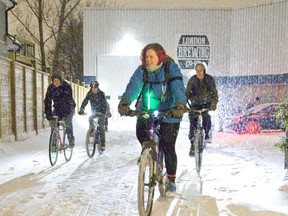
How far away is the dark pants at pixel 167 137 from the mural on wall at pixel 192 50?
21.6 meters

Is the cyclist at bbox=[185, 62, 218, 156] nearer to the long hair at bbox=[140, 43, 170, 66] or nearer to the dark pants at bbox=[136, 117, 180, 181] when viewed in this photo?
the dark pants at bbox=[136, 117, 180, 181]

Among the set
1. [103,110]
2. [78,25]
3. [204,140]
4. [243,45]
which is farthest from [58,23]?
[204,140]

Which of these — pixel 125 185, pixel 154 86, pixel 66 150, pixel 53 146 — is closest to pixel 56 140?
pixel 53 146

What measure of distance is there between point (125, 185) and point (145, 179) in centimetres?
148

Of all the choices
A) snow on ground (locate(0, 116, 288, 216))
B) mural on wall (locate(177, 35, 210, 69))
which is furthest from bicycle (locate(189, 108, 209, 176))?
mural on wall (locate(177, 35, 210, 69))

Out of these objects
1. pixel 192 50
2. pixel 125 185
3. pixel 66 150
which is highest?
pixel 192 50

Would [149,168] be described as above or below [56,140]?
above

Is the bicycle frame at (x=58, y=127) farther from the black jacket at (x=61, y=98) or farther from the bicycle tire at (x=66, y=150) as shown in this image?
the black jacket at (x=61, y=98)

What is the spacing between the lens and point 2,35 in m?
21.2

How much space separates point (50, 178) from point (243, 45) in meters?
21.8

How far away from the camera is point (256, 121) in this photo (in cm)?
1456

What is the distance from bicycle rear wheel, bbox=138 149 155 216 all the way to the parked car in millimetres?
11315

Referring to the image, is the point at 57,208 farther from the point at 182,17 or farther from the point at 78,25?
the point at 78,25

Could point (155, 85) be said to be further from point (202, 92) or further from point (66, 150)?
point (66, 150)
